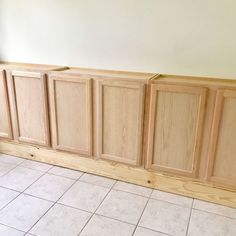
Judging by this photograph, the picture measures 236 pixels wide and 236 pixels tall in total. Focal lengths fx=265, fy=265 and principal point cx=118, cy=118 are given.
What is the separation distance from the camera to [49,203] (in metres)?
1.95

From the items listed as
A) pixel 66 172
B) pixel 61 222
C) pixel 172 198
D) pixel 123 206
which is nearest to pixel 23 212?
pixel 61 222

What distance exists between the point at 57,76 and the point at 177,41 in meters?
0.98

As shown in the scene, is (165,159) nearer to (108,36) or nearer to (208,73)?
(208,73)

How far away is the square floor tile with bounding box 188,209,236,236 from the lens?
1.69 metres

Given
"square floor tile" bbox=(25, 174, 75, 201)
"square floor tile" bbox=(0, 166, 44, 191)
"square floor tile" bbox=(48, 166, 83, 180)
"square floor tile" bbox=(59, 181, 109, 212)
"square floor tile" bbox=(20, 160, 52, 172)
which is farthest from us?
"square floor tile" bbox=(20, 160, 52, 172)

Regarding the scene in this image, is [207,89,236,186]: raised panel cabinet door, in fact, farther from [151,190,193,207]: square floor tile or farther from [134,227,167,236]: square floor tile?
[134,227,167,236]: square floor tile

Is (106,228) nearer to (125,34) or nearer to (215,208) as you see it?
(215,208)

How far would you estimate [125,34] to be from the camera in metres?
2.15

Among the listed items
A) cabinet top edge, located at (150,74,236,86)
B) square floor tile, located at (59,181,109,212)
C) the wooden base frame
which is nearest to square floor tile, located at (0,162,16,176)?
the wooden base frame

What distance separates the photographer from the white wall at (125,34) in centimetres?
190

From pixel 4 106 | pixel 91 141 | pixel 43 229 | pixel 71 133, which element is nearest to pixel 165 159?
pixel 91 141

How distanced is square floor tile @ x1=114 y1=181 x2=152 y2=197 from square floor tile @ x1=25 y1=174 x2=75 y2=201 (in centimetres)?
39

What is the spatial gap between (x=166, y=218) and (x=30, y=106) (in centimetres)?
145

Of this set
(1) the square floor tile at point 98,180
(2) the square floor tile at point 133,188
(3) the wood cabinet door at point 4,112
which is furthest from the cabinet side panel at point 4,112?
(2) the square floor tile at point 133,188
